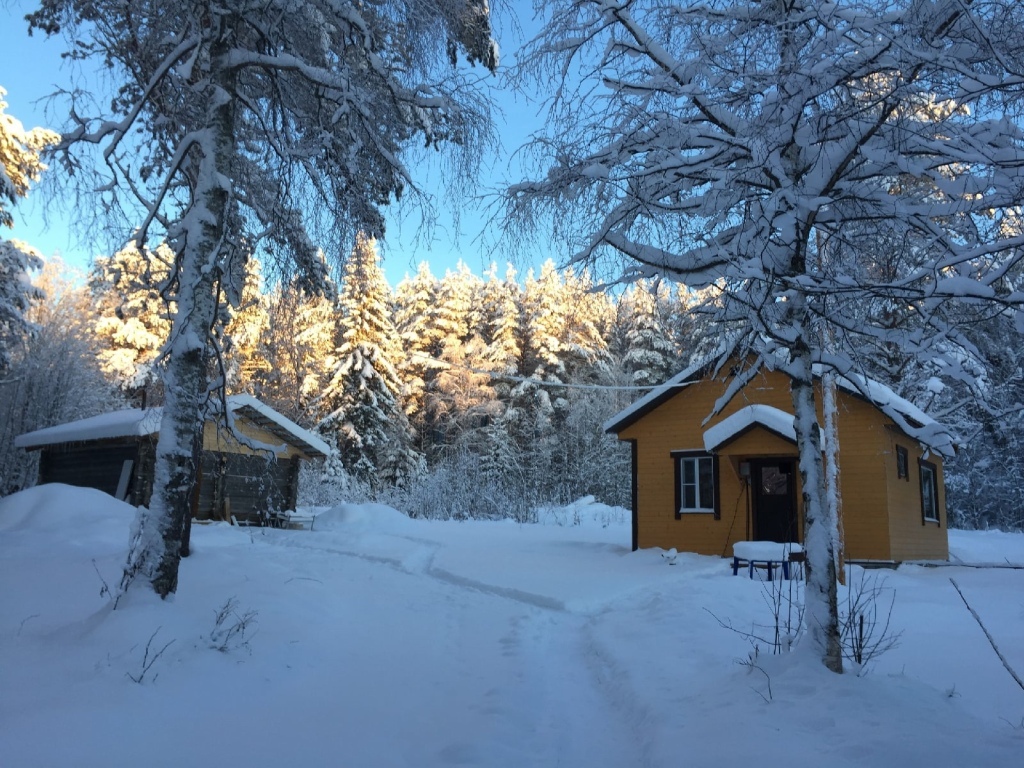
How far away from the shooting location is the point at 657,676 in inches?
223

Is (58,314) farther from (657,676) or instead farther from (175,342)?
(657,676)

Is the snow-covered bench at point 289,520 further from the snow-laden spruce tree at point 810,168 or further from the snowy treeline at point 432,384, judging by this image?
the snow-laden spruce tree at point 810,168

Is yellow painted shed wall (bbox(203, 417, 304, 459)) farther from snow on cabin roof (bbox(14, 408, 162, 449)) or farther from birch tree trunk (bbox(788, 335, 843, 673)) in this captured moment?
birch tree trunk (bbox(788, 335, 843, 673))

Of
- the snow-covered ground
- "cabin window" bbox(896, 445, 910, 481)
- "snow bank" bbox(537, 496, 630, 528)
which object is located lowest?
the snow-covered ground

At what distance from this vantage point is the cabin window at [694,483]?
16125 millimetres

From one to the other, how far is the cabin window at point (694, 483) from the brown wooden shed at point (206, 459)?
10200mm

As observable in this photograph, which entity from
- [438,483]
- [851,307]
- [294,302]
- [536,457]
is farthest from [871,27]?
[536,457]

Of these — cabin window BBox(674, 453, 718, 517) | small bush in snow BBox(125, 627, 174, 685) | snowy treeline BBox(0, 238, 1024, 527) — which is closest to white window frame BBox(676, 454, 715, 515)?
cabin window BBox(674, 453, 718, 517)

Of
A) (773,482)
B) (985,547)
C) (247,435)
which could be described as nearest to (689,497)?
(773,482)

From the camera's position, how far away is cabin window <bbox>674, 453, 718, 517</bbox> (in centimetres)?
1612

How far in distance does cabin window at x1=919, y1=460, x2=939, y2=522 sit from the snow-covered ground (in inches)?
285

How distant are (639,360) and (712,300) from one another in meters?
32.4

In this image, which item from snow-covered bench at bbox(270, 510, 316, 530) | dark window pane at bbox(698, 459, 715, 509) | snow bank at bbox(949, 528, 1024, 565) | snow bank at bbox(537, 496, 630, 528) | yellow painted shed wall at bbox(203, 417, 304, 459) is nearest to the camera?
dark window pane at bbox(698, 459, 715, 509)

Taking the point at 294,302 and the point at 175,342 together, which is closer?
the point at 175,342
